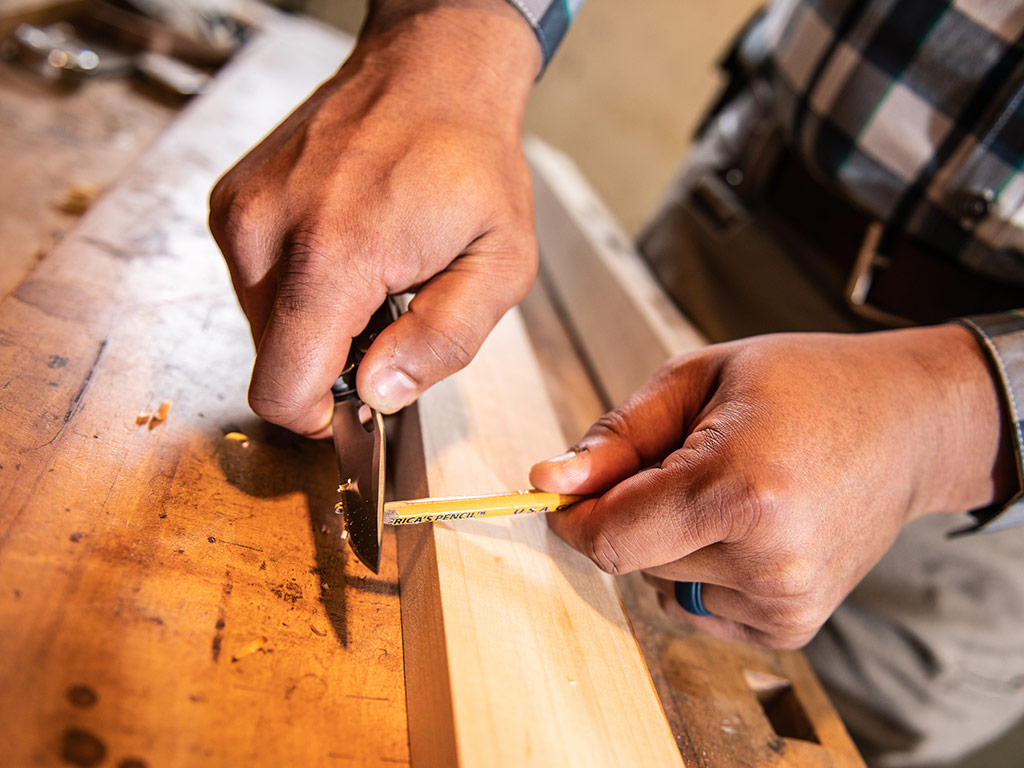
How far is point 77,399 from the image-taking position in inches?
32.1

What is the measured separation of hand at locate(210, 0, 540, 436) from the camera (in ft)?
2.51

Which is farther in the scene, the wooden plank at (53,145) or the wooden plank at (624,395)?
the wooden plank at (53,145)

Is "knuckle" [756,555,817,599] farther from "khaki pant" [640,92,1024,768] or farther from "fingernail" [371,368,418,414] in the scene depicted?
"khaki pant" [640,92,1024,768]

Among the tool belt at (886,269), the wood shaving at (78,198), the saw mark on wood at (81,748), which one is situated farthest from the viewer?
the wood shaving at (78,198)

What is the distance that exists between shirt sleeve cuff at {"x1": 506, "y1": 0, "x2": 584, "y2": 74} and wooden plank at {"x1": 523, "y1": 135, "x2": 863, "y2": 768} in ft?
2.00

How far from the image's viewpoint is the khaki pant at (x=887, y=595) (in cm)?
123

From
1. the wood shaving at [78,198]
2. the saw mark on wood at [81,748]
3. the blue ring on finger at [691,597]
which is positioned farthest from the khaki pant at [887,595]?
the wood shaving at [78,198]

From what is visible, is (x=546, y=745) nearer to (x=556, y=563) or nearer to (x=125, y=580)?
(x=556, y=563)

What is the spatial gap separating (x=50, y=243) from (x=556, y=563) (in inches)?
43.8

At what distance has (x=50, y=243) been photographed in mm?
1242

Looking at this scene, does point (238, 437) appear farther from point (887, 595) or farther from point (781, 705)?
point (887, 595)

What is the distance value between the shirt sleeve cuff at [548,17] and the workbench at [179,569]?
0.67 meters

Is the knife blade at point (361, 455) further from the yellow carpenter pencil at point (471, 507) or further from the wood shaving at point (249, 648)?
the wood shaving at point (249, 648)

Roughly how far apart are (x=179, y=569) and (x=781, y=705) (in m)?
0.92
